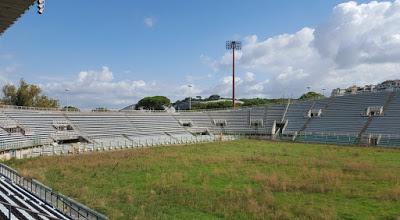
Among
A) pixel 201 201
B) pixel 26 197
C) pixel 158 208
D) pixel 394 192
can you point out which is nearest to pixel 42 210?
pixel 26 197

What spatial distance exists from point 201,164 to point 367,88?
148ft

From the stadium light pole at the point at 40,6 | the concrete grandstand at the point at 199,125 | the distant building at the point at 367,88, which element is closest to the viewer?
the stadium light pole at the point at 40,6

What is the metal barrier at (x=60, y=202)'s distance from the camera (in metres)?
14.5

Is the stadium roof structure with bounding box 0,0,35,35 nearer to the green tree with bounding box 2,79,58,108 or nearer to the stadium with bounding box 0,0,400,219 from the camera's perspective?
the stadium with bounding box 0,0,400,219

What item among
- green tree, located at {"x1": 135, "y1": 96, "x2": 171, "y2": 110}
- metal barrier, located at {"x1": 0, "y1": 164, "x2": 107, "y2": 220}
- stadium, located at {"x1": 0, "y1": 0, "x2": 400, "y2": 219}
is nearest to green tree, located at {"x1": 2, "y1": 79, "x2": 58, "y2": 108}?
stadium, located at {"x1": 0, "y1": 0, "x2": 400, "y2": 219}

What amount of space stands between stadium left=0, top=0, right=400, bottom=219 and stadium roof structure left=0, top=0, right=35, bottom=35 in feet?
0.16

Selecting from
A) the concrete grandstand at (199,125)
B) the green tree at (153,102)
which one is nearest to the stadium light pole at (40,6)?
the concrete grandstand at (199,125)

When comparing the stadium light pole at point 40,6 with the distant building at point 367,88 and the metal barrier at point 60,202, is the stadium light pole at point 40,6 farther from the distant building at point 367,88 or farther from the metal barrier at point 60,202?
the distant building at point 367,88

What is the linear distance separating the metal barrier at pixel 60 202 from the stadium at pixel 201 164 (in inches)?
2.6

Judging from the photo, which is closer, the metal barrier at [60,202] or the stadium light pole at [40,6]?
the stadium light pole at [40,6]

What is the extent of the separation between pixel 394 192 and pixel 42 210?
16218mm

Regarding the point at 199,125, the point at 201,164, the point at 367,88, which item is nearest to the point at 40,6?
the point at 201,164

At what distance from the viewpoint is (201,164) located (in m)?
33.9

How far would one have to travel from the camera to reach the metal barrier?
1449 cm
